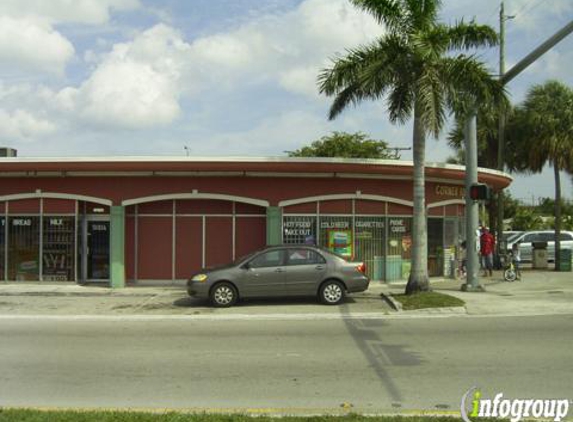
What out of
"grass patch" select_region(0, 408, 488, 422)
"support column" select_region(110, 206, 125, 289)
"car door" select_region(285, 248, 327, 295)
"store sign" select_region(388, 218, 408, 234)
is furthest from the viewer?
"store sign" select_region(388, 218, 408, 234)

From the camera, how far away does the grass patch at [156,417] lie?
5.48 metres

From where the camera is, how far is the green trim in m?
18.9

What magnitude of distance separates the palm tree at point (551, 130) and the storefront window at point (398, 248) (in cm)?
746

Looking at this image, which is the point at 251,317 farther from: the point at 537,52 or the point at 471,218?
the point at 537,52

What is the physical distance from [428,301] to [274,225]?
20.2ft

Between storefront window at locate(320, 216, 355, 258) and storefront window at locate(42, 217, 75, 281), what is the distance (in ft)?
25.6

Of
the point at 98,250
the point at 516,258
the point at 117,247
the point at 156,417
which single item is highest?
the point at 117,247

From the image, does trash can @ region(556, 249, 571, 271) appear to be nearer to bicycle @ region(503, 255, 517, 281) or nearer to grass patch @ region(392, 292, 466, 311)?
bicycle @ region(503, 255, 517, 281)

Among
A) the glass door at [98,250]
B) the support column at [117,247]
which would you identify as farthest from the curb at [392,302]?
the glass door at [98,250]

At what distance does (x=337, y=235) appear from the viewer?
19.4 meters

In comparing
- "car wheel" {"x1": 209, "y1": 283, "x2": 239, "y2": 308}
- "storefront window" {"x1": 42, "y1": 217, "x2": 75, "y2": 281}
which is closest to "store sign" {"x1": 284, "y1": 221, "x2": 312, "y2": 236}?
"car wheel" {"x1": 209, "y1": 283, "x2": 239, "y2": 308}

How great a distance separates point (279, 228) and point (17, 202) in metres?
8.26

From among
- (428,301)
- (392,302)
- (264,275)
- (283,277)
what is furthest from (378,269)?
(264,275)

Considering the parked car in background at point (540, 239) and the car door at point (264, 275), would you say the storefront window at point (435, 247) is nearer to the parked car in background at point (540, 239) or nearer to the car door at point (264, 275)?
the car door at point (264, 275)
